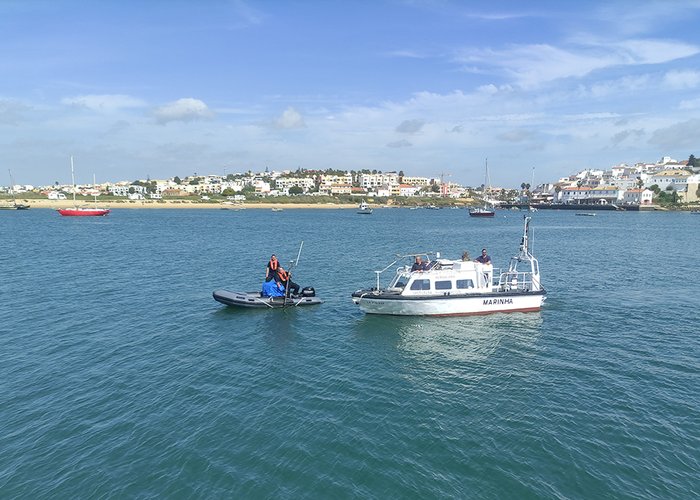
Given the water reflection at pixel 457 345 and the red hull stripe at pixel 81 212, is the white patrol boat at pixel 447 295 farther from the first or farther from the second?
the red hull stripe at pixel 81 212

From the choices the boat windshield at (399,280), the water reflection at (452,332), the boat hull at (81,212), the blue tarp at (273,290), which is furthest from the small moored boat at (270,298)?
the boat hull at (81,212)

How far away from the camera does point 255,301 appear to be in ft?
107

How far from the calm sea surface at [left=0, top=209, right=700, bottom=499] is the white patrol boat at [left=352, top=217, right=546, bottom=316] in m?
1.00

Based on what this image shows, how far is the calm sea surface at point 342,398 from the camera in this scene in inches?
541

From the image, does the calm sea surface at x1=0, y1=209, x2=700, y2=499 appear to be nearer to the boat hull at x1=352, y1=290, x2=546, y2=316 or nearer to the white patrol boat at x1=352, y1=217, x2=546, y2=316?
the boat hull at x1=352, y1=290, x2=546, y2=316

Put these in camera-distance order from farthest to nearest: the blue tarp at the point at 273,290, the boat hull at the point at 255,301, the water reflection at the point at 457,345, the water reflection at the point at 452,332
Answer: the blue tarp at the point at 273,290 < the boat hull at the point at 255,301 < the water reflection at the point at 452,332 < the water reflection at the point at 457,345

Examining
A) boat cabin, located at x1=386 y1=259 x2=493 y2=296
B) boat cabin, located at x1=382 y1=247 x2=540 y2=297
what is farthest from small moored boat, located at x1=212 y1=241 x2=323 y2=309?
boat cabin, located at x1=386 y1=259 x2=493 y2=296

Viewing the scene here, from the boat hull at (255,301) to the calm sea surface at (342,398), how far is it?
0.83 metres

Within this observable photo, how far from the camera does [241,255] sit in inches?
2378

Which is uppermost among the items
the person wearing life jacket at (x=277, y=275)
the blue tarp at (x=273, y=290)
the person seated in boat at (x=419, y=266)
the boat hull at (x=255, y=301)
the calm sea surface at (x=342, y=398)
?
the person seated in boat at (x=419, y=266)

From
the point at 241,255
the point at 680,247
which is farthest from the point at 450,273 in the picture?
the point at 680,247

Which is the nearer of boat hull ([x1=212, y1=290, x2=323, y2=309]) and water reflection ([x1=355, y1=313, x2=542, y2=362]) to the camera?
water reflection ([x1=355, y1=313, x2=542, y2=362])

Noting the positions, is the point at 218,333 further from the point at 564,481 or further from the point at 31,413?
the point at 564,481

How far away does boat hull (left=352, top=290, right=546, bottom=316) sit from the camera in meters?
29.6
